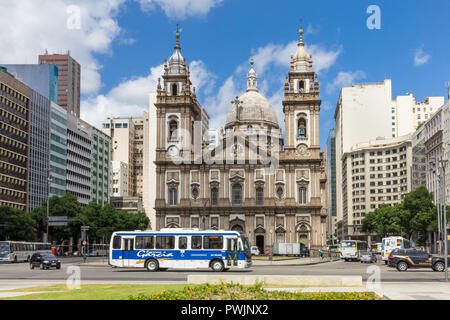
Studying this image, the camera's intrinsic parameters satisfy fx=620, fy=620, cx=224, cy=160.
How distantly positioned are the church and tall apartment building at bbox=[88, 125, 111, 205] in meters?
51.6

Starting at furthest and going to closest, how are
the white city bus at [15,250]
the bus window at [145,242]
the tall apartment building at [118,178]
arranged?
the tall apartment building at [118,178] → the white city bus at [15,250] → the bus window at [145,242]

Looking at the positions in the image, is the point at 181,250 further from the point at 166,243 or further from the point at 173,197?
the point at 173,197

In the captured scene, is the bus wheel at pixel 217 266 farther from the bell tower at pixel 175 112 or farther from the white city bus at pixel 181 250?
the bell tower at pixel 175 112

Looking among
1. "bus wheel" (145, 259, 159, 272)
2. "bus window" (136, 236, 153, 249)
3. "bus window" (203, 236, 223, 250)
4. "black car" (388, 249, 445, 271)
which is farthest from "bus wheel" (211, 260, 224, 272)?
"black car" (388, 249, 445, 271)

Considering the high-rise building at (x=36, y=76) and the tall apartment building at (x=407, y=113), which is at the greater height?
the high-rise building at (x=36, y=76)

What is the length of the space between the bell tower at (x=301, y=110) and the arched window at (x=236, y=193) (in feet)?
29.1

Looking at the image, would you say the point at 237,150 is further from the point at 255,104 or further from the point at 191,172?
the point at 255,104

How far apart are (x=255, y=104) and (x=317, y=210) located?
90.6ft

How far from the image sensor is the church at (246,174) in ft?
289

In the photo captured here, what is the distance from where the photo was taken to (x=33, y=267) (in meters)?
47.4

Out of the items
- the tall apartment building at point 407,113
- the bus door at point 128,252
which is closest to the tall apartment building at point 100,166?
the tall apartment building at point 407,113
